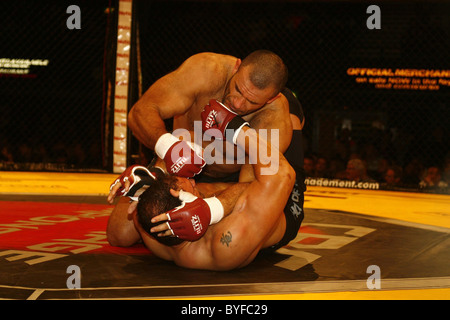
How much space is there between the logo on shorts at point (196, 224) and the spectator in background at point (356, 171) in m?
3.48

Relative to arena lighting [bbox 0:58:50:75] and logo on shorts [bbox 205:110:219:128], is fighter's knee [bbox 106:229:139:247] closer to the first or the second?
logo on shorts [bbox 205:110:219:128]

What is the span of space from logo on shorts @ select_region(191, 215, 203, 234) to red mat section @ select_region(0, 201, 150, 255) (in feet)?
2.03

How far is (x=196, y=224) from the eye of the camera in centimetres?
175

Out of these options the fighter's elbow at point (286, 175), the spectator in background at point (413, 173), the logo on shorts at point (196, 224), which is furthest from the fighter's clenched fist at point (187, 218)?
the spectator in background at point (413, 173)

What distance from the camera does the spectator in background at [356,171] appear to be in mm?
5004

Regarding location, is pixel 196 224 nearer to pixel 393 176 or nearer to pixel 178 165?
pixel 178 165

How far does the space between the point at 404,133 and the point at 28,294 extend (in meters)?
6.47

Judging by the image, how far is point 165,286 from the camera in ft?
5.66

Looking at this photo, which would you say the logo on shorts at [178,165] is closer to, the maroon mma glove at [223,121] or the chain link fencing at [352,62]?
the maroon mma glove at [223,121]

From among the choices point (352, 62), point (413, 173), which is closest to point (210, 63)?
point (413, 173)

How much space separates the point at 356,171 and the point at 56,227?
3263mm

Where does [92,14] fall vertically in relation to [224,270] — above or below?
above
